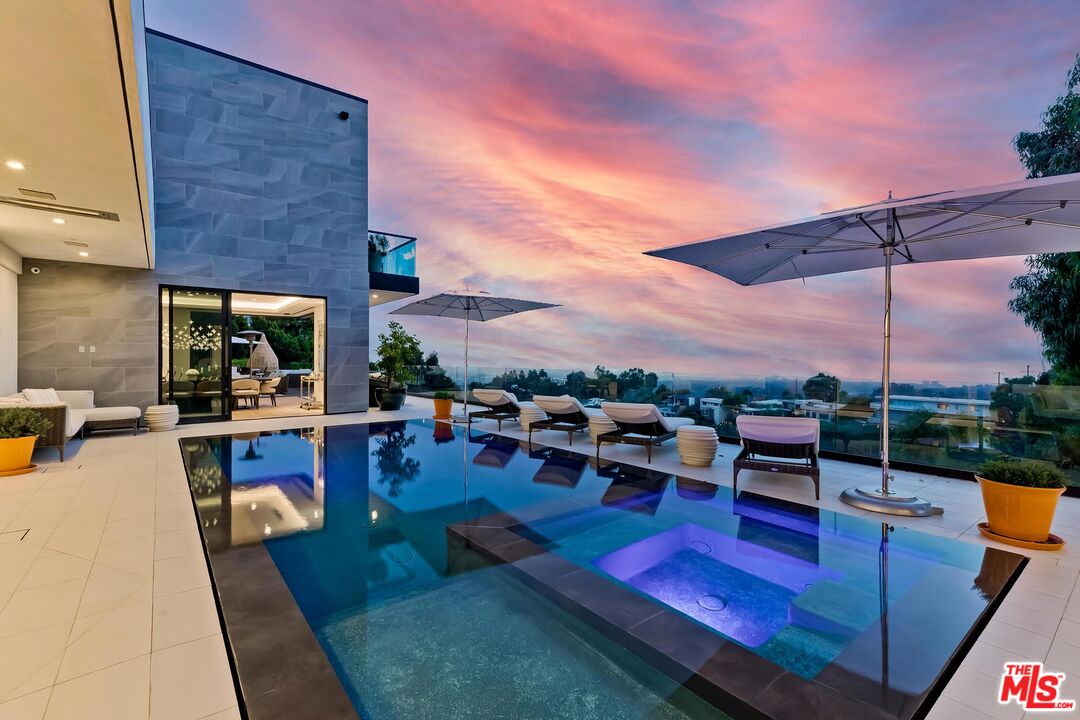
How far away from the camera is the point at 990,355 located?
32.9ft

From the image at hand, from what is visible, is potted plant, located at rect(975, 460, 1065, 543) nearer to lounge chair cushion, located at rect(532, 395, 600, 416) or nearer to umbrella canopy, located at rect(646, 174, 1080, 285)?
umbrella canopy, located at rect(646, 174, 1080, 285)

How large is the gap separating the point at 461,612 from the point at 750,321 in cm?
1414

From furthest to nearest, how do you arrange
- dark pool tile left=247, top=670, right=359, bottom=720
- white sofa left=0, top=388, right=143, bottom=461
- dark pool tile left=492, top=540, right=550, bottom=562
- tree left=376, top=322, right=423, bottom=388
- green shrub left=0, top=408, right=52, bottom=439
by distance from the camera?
tree left=376, top=322, right=423, bottom=388
white sofa left=0, top=388, right=143, bottom=461
green shrub left=0, top=408, right=52, bottom=439
dark pool tile left=492, top=540, right=550, bottom=562
dark pool tile left=247, top=670, right=359, bottom=720

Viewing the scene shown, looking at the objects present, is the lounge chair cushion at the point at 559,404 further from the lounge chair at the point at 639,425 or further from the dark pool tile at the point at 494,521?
the dark pool tile at the point at 494,521

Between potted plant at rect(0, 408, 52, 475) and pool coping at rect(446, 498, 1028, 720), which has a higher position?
potted plant at rect(0, 408, 52, 475)

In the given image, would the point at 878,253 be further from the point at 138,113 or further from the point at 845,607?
the point at 138,113

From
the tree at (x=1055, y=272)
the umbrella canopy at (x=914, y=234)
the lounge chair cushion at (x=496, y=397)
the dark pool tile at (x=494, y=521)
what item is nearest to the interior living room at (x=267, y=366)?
the lounge chair cushion at (x=496, y=397)

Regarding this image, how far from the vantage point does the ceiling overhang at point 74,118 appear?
2613 mm

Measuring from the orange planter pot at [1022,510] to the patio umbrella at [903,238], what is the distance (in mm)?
649

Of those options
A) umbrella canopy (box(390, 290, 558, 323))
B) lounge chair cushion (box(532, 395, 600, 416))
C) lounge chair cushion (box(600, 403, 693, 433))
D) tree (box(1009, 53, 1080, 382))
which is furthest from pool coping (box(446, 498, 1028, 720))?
tree (box(1009, 53, 1080, 382))

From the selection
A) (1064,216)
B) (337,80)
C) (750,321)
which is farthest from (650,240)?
(1064,216)

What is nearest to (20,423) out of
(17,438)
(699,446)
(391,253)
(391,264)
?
(17,438)

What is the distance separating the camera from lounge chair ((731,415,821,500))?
5.09 metres

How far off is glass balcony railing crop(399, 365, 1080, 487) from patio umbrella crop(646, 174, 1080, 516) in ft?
5.67
